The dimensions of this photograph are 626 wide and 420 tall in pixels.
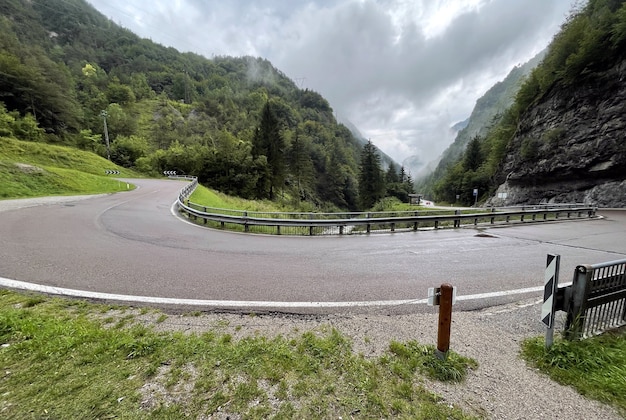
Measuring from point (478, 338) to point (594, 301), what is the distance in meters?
1.40

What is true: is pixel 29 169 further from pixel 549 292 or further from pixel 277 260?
pixel 549 292

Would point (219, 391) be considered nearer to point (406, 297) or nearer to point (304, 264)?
point (406, 297)

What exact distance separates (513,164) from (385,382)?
39190 mm

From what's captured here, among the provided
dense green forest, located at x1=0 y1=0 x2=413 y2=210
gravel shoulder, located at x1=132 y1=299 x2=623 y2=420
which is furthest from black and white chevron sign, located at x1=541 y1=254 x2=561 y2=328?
dense green forest, located at x1=0 y1=0 x2=413 y2=210

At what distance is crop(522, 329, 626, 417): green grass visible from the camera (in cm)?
228

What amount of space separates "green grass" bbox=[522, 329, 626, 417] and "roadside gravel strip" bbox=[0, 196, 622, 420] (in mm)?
124

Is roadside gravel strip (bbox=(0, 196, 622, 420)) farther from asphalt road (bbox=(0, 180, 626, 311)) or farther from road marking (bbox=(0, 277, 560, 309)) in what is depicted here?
asphalt road (bbox=(0, 180, 626, 311))

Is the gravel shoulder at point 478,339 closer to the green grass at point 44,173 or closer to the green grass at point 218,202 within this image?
the green grass at point 218,202

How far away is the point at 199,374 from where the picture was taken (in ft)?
7.86

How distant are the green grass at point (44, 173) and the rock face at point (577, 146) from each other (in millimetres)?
44870

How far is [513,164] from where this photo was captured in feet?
103

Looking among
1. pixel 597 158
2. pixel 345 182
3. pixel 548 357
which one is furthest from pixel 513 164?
pixel 345 182

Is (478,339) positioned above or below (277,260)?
below

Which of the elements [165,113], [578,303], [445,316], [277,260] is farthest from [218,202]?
[165,113]
